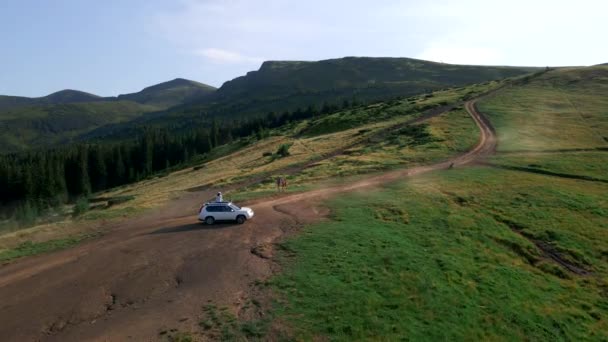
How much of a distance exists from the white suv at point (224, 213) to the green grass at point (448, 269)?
17.6ft

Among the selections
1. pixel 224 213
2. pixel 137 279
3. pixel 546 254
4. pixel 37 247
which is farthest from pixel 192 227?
pixel 546 254

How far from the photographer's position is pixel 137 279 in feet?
72.9

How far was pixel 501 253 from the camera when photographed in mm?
27094

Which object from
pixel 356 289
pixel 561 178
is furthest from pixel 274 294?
pixel 561 178

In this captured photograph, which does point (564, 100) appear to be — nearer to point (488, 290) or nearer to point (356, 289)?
point (488, 290)

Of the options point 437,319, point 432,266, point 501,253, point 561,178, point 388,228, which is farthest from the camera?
point 561,178

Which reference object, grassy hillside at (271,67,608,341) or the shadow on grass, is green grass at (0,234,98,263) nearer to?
the shadow on grass

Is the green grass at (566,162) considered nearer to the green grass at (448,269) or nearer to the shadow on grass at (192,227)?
the green grass at (448,269)

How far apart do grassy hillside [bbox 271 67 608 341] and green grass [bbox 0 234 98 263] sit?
15.0 metres

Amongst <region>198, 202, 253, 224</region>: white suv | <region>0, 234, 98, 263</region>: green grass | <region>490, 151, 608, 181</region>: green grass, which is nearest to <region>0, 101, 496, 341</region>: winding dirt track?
<region>198, 202, 253, 224</region>: white suv

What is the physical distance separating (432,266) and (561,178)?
25.7 metres

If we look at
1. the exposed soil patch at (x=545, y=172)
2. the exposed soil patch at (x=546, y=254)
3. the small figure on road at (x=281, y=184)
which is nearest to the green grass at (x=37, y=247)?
the small figure on road at (x=281, y=184)

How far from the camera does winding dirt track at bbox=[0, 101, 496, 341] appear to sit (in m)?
18.1

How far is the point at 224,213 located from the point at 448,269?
15884mm
